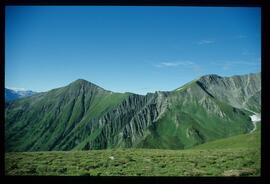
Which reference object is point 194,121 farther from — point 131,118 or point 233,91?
point 233,91

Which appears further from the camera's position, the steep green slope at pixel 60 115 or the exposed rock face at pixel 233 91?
the exposed rock face at pixel 233 91

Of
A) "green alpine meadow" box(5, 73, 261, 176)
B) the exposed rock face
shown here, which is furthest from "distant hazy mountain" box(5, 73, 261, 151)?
the exposed rock face

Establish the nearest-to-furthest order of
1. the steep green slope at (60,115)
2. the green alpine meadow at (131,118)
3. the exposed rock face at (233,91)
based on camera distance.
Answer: the steep green slope at (60,115) → the green alpine meadow at (131,118) → the exposed rock face at (233,91)

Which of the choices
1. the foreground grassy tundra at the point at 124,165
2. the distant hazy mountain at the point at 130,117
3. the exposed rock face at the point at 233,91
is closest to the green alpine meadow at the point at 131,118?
the distant hazy mountain at the point at 130,117

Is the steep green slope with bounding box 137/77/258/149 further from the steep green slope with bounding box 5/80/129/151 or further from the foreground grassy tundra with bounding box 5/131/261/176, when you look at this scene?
the foreground grassy tundra with bounding box 5/131/261/176

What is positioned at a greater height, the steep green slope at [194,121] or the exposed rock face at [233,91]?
the exposed rock face at [233,91]

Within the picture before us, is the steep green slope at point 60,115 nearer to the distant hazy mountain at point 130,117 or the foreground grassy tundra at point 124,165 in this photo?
the distant hazy mountain at point 130,117

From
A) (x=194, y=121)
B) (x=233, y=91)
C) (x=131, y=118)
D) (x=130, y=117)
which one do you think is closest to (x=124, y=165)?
(x=131, y=118)
